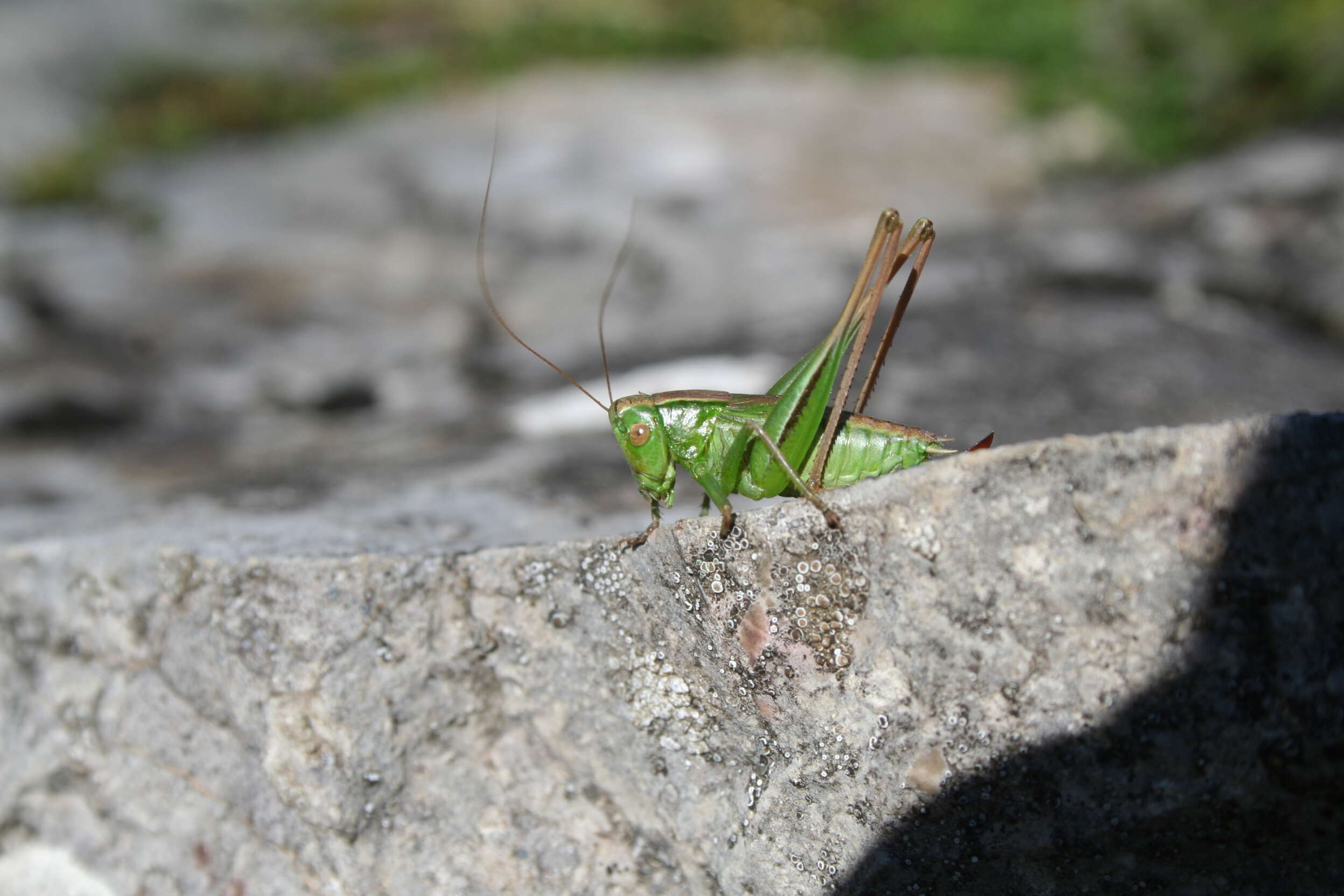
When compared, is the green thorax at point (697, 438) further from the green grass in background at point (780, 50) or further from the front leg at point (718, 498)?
the green grass in background at point (780, 50)

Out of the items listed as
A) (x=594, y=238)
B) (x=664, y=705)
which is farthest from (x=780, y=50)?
(x=664, y=705)

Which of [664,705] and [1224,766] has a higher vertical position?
[1224,766]

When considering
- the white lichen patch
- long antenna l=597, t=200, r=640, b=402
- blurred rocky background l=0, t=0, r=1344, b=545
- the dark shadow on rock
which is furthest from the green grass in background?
the white lichen patch

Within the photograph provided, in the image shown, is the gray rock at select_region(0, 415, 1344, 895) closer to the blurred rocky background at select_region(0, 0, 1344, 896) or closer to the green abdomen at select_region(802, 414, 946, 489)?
the blurred rocky background at select_region(0, 0, 1344, 896)

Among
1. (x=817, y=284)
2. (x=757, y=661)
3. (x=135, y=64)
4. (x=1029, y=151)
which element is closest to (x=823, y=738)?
(x=757, y=661)

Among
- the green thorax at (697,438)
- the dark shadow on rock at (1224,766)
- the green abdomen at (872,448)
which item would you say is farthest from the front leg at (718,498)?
the dark shadow on rock at (1224,766)

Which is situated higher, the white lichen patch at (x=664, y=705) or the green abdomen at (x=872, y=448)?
the green abdomen at (x=872, y=448)

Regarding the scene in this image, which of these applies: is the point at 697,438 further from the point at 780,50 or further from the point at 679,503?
the point at 780,50
